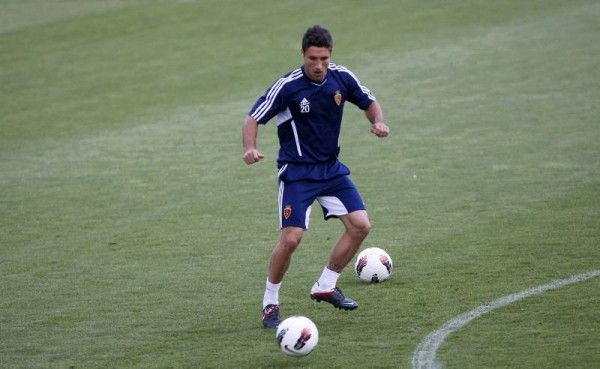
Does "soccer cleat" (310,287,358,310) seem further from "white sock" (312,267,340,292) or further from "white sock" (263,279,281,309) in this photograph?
"white sock" (263,279,281,309)

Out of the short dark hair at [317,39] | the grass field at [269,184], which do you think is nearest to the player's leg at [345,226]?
the grass field at [269,184]

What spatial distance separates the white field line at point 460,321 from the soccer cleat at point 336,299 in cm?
90

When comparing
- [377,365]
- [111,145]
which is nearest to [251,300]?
[377,365]

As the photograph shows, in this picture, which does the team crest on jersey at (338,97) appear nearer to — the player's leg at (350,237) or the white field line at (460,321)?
the player's leg at (350,237)

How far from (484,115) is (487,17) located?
26.4 feet

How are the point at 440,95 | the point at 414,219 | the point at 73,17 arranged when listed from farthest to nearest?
the point at 73,17 → the point at 440,95 → the point at 414,219

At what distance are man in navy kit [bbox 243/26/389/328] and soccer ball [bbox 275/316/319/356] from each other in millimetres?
943

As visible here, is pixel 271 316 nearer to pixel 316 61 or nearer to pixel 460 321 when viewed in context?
pixel 460 321

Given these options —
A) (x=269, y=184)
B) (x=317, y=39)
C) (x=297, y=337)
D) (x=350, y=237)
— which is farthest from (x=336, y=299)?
(x=269, y=184)

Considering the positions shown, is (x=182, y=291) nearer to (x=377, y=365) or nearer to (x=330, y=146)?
(x=330, y=146)

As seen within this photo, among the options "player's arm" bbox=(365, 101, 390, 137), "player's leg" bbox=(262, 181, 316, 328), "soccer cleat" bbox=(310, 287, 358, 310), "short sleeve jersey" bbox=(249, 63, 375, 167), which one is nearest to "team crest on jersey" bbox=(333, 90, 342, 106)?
"short sleeve jersey" bbox=(249, 63, 375, 167)

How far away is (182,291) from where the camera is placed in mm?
10219

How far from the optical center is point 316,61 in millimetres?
8844

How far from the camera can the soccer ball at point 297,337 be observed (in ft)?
26.1
